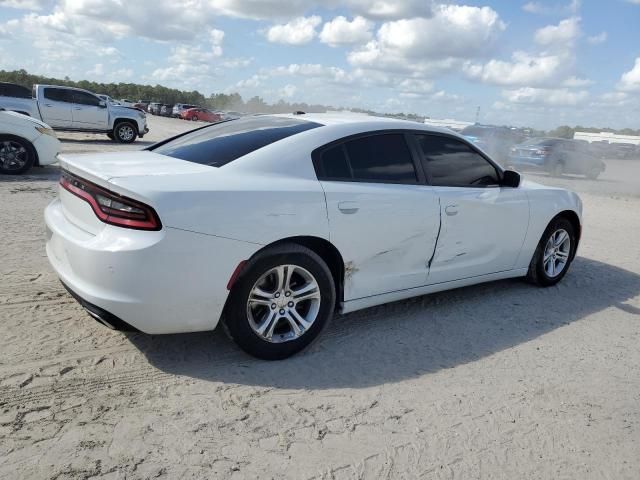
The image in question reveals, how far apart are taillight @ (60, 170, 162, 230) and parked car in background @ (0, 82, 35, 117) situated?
14.8 metres

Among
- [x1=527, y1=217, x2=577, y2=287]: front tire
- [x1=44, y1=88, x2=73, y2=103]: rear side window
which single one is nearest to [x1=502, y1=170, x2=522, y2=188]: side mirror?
[x1=527, y1=217, x2=577, y2=287]: front tire

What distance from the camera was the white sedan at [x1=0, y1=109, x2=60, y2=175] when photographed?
9.66 m

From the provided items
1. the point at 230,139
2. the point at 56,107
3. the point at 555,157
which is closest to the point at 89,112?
the point at 56,107

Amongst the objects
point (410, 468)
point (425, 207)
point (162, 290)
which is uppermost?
point (425, 207)

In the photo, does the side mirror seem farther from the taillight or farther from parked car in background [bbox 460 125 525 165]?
parked car in background [bbox 460 125 525 165]

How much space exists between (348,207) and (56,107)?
16384 millimetres

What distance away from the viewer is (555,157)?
2017 centimetres

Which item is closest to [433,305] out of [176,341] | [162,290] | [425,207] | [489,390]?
[425,207]

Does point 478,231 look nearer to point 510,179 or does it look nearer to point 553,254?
point 510,179

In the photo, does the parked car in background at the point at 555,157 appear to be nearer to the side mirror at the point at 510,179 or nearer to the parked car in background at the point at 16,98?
the side mirror at the point at 510,179

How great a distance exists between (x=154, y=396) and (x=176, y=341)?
718 mm

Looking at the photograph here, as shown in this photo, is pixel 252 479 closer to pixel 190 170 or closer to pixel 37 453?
pixel 37 453

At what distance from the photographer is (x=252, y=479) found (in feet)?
8.00

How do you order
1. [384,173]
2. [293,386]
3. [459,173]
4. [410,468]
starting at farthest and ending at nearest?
1. [459,173]
2. [384,173]
3. [293,386]
4. [410,468]
